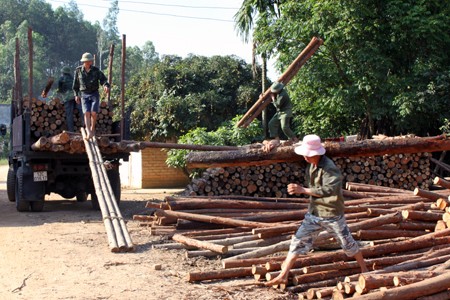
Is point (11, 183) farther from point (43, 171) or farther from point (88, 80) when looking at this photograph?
point (88, 80)

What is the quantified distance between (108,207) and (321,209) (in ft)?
14.3

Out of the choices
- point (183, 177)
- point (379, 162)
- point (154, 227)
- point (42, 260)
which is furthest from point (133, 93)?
point (42, 260)

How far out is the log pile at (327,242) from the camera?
20.7 ft

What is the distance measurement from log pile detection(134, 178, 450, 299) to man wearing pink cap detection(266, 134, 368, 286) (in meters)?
0.24

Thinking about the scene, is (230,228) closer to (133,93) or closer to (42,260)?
(42,260)

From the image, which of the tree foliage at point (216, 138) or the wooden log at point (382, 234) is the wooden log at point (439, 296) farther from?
the tree foliage at point (216, 138)

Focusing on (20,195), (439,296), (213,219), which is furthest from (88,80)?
(439,296)

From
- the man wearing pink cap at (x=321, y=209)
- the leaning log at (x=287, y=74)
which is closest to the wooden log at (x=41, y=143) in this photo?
the leaning log at (x=287, y=74)

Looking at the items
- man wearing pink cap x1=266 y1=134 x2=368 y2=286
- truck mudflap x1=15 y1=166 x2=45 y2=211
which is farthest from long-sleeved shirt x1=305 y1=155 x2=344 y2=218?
truck mudflap x1=15 y1=166 x2=45 y2=211

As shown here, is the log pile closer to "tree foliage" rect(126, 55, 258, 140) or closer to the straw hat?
the straw hat

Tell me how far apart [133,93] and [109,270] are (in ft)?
64.7

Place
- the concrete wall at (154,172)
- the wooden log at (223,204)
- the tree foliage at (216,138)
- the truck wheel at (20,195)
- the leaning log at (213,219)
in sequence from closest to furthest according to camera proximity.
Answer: the leaning log at (213,219), the wooden log at (223,204), the truck wheel at (20,195), the tree foliage at (216,138), the concrete wall at (154,172)

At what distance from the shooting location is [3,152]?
53.0 meters

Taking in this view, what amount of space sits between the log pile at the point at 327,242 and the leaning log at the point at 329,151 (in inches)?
33.2
